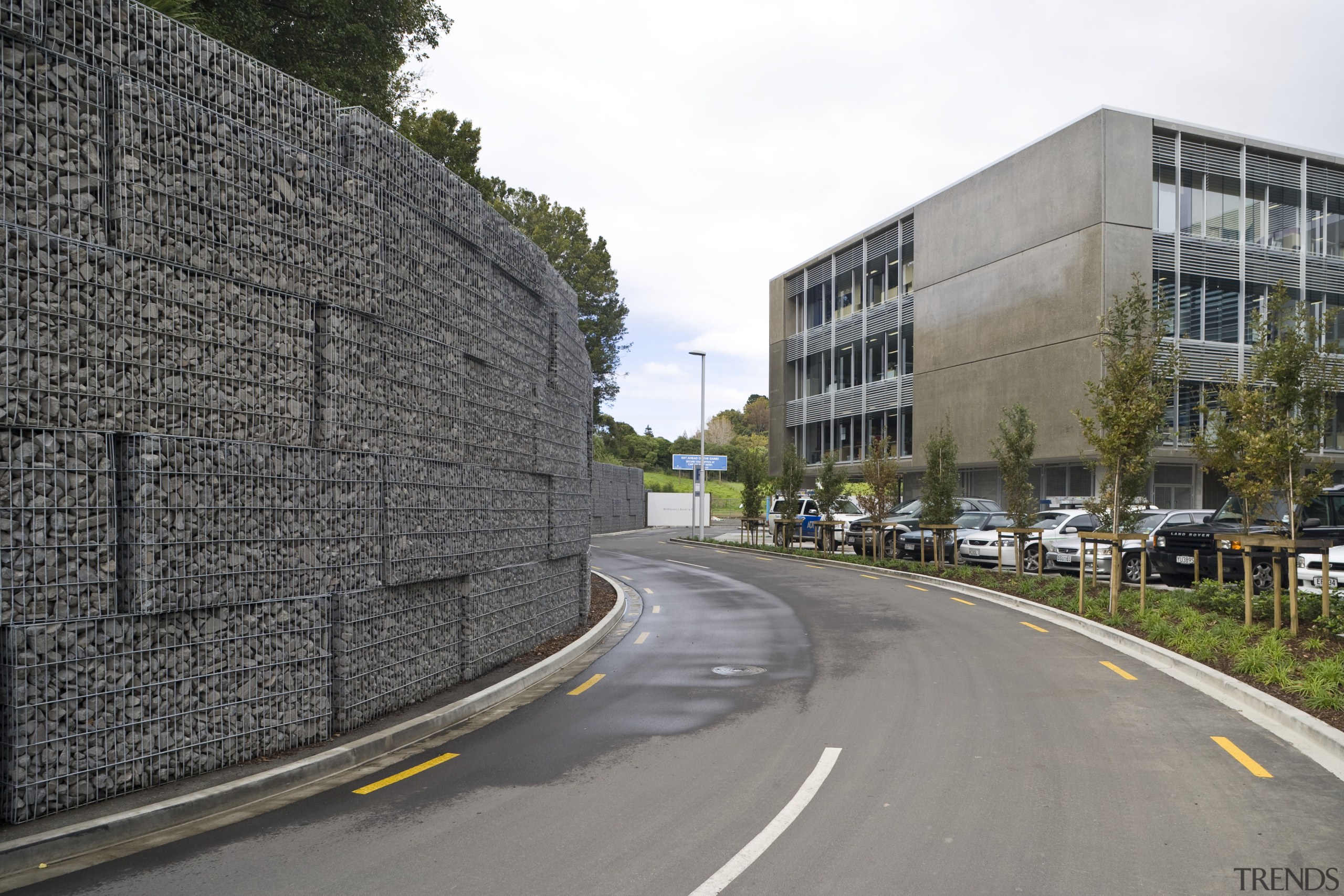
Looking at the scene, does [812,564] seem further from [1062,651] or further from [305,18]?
[305,18]

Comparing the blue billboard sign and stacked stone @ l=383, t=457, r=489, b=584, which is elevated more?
the blue billboard sign

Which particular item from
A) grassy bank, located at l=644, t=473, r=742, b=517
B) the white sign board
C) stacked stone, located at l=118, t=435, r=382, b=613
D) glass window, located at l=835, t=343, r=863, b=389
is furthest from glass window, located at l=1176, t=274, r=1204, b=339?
grassy bank, located at l=644, t=473, r=742, b=517

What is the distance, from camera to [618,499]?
2094 inches

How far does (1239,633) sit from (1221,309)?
27.4 metres

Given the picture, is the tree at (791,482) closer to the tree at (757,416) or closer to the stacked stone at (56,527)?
the stacked stone at (56,527)

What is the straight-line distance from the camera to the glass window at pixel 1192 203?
34.4 m

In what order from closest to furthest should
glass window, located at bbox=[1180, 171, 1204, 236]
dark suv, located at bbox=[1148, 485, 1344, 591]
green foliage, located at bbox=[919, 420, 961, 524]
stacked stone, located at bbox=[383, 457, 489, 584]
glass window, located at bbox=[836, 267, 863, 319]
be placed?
1. stacked stone, located at bbox=[383, 457, 489, 584]
2. dark suv, located at bbox=[1148, 485, 1344, 591]
3. green foliage, located at bbox=[919, 420, 961, 524]
4. glass window, located at bbox=[1180, 171, 1204, 236]
5. glass window, located at bbox=[836, 267, 863, 319]

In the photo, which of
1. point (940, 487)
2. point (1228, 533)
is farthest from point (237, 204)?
point (940, 487)

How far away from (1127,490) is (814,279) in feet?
110

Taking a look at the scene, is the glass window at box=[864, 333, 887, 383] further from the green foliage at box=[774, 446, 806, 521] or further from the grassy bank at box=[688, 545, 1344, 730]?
the grassy bank at box=[688, 545, 1344, 730]

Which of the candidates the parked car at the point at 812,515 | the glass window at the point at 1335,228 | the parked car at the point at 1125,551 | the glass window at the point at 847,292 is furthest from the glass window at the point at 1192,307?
the glass window at the point at 847,292

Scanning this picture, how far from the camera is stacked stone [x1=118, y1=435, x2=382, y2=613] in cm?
606

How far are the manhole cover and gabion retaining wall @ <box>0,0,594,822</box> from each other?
3.13 meters

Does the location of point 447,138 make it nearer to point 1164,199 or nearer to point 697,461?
point 697,461
